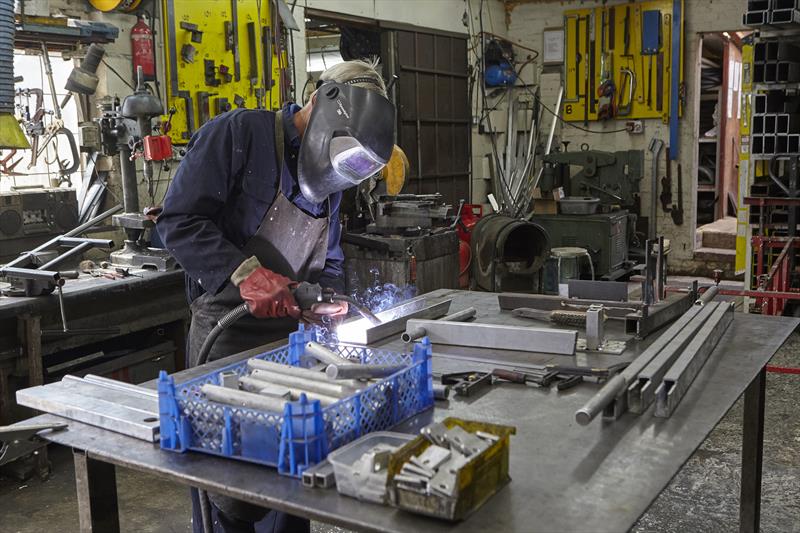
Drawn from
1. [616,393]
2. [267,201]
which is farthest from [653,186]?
[616,393]

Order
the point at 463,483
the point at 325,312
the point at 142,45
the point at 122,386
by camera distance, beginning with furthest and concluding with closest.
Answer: the point at 142,45 < the point at 325,312 < the point at 122,386 < the point at 463,483

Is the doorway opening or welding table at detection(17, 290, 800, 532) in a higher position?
the doorway opening

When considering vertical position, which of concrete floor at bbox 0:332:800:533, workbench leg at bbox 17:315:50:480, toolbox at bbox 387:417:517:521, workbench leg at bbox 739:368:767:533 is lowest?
concrete floor at bbox 0:332:800:533

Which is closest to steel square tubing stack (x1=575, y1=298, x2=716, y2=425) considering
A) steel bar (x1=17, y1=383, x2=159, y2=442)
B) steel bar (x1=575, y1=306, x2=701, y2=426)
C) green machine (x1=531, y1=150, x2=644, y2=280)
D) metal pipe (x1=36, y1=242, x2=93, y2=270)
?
steel bar (x1=575, y1=306, x2=701, y2=426)

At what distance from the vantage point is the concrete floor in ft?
10.3

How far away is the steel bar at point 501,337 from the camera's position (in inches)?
87.0

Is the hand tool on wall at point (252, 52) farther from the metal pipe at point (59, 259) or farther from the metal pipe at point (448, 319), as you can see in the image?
the metal pipe at point (448, 319)

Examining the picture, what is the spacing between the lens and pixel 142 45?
478 cm

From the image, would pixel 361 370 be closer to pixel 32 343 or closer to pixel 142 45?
pixel 32 343

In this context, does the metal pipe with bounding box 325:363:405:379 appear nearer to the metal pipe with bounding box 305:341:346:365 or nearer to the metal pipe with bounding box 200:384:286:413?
the metal pipe with bounding box 305:341:346:365

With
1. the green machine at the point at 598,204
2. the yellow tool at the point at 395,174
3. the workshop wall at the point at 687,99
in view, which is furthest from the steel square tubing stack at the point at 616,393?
the workshop wall at the point at 687,99

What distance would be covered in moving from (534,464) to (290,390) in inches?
19.0

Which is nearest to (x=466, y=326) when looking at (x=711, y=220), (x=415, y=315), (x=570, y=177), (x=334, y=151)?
(x=415, y=315)

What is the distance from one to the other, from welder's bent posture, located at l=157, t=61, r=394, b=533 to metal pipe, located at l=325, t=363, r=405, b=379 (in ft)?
1.94
